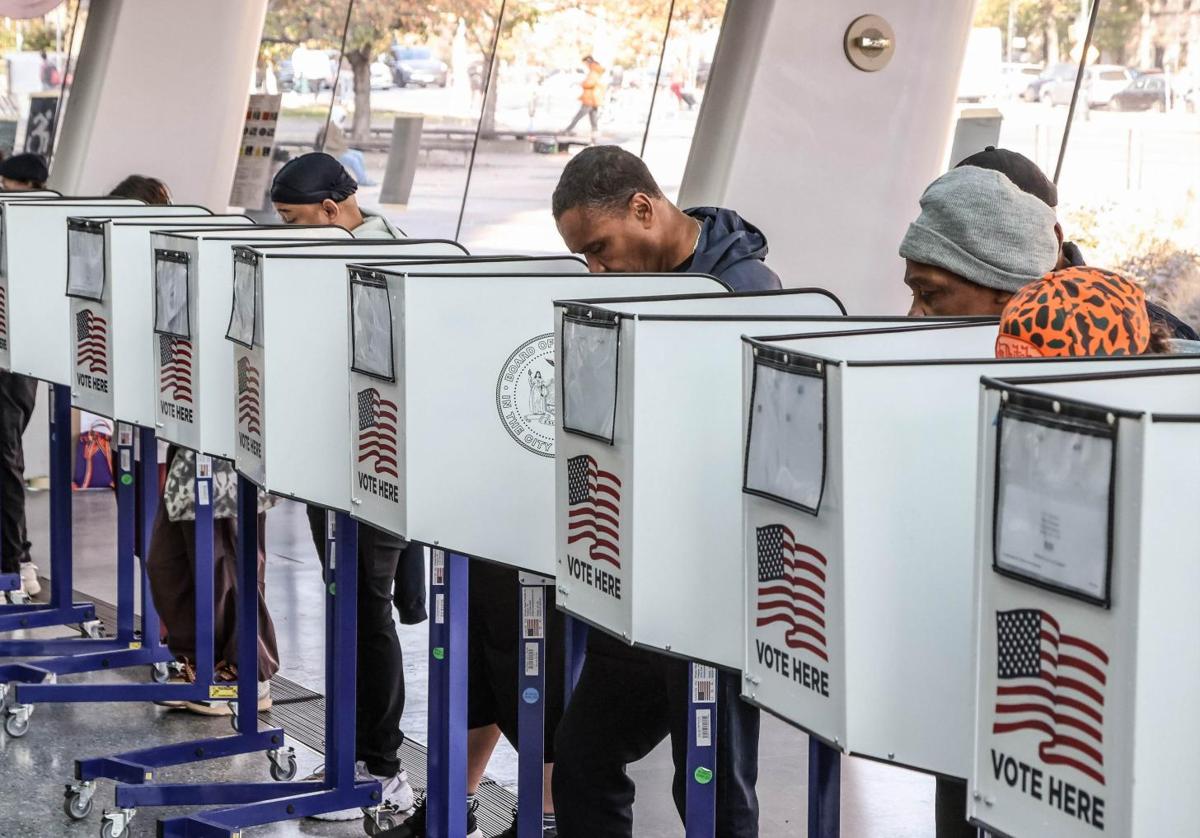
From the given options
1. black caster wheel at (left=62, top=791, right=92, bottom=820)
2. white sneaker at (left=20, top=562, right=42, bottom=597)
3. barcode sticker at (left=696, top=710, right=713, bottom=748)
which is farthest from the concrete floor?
barcode sticker at (left=696, top=710, right=713, bottom=748)

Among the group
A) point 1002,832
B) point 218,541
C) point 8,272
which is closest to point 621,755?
point 1002,832

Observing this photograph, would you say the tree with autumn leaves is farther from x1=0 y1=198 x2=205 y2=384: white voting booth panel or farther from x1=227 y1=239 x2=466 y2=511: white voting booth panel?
x1=227 y1=239 x2=466 y2=511: white voting booth panel

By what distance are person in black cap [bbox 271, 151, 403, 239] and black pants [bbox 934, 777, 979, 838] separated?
8.42ft

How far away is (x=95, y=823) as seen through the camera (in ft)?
13.3

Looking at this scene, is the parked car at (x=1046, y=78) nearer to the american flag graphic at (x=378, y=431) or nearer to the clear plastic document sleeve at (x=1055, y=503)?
the american flag graphic at (x=378, y=431)

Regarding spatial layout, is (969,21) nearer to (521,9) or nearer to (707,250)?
(521,9)

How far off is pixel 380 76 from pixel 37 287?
5.20 metres

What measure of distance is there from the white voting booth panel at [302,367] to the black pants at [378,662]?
0.83 metres

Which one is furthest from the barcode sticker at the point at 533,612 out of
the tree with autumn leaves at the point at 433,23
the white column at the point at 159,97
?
the white column at the point at 159,97

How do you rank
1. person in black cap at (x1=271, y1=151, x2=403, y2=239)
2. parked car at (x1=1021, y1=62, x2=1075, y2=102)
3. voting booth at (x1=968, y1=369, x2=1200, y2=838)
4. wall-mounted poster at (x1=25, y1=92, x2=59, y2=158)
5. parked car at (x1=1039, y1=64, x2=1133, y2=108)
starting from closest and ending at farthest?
voting booth at (x1=968, y1=369, x2=1200, y2=838)
person in black cap at (x1=271, y1=151, x2=403, y2=239)
parked car at (x1=1039, y1=64, x2=1133, y2=108)
parked car at (x1=1021, y1=62, x2=1075, y2=102)
wall-mounted poster at (x1=25, y1=92, x2=59, y2=158)

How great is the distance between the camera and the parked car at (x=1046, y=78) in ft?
19.1

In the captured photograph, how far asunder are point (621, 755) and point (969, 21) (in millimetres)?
4201

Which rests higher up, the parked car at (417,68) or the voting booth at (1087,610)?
A: the parked car at (417,68)

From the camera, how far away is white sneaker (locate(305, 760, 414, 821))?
3961 millimetres
